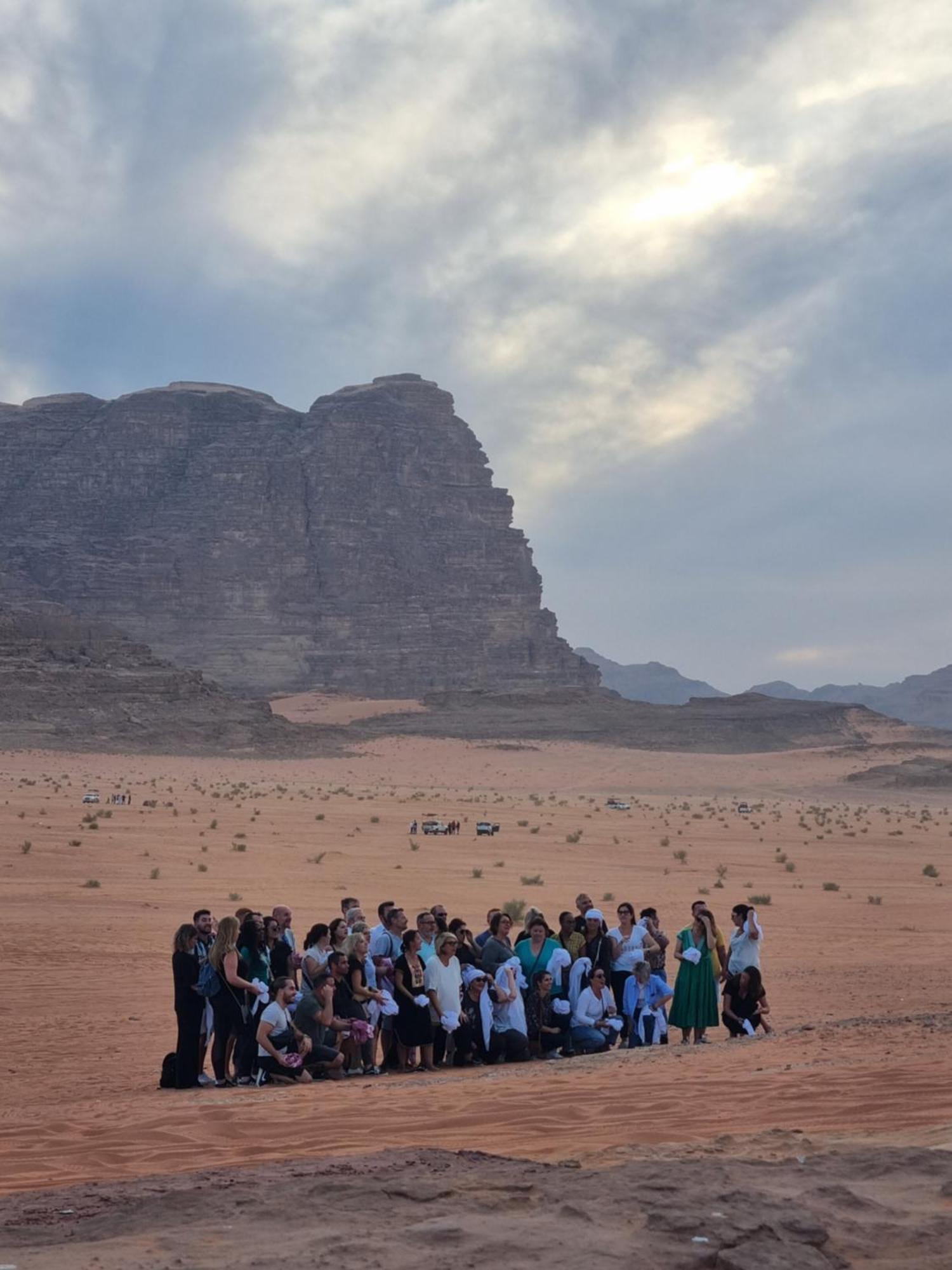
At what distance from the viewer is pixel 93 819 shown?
31.6 m

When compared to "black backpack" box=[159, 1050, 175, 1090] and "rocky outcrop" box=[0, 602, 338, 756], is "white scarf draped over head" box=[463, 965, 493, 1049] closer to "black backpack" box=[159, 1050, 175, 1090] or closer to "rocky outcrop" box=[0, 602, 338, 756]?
"black backpack" box=[159, 1050, 175, 1090]

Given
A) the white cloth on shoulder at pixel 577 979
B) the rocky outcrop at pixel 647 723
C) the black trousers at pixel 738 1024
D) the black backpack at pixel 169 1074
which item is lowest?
the black trousers at pixel 738 1024

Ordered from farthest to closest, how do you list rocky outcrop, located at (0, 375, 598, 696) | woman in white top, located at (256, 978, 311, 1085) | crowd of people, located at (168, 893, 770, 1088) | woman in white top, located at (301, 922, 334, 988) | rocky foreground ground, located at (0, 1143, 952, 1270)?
1. rocky outcrop, located at (0, 375, 598, 696)
2. woman in white top, located at (301, 922, 334, 988)
3. crowd of people, located at (168, 893, 770, 1088)
4. woman in white top, located at (256, 978, 311, 1085)
5. rocky foreground ground, located at (0, 1143, 952, 1270)

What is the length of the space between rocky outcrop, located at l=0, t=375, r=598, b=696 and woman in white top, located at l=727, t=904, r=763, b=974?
121 m

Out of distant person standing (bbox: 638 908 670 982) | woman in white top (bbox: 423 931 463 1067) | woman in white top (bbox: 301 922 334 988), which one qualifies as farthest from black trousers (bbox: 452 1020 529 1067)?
distant person standing (bbox: 638 908 670 982)

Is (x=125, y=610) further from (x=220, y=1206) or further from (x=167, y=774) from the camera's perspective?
(x=220, y=1206)

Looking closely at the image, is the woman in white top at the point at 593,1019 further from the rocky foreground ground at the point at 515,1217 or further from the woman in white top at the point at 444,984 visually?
the rocky foreground ground at the point at 515,1217

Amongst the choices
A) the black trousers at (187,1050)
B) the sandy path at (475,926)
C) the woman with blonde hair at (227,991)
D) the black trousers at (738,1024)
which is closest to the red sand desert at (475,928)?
the sandy path at (475,926)

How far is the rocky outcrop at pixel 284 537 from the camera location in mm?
142250

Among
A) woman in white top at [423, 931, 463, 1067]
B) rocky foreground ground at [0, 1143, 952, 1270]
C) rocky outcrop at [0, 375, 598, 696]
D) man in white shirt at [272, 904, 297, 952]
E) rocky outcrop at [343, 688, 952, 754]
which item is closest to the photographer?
rocky foreground ground at [0, 1143, 952, 1270]

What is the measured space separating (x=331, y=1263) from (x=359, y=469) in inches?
6096

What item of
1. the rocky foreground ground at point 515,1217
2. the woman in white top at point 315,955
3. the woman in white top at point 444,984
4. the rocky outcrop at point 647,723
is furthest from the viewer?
the rocky outcrop at point 647,723

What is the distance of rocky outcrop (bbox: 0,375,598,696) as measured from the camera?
467 ft

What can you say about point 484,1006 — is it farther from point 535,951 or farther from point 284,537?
point 284,537
